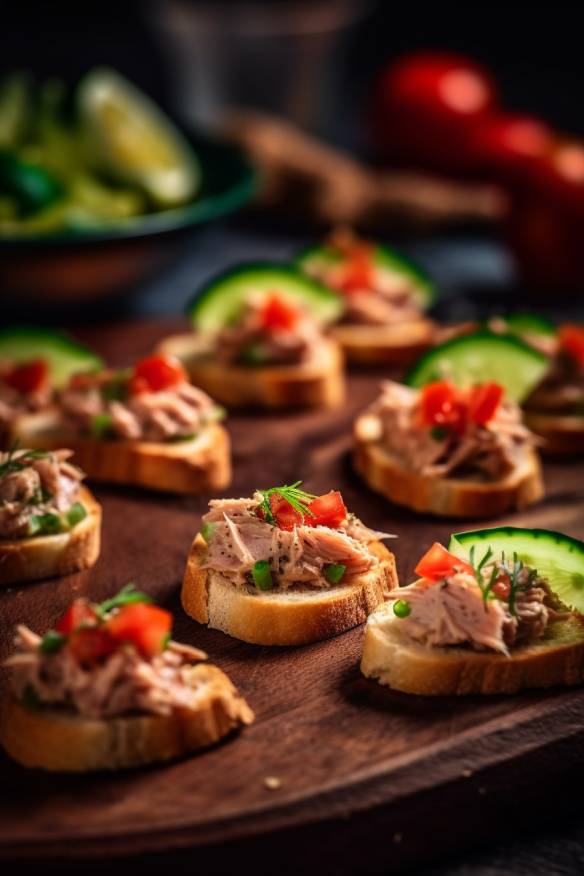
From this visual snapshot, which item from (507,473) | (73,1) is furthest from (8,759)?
(73,1)

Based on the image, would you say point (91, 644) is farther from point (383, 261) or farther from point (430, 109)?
point (430, 109)

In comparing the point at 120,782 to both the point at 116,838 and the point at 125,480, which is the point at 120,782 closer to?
the point at 116,838

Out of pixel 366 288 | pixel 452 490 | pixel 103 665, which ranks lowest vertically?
pixel 366 288

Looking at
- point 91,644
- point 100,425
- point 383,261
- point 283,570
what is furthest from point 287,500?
point 383,261

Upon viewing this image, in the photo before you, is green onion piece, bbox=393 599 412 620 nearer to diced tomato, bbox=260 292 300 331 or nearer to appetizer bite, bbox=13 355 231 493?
appetizer bite, bbox=13 355 231 493

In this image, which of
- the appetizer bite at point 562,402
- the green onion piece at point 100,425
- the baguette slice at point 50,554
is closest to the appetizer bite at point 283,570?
the baguette slice at point 50,554

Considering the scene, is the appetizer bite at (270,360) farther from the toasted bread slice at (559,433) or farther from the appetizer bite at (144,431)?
the toasted bread slice at (559,433)
